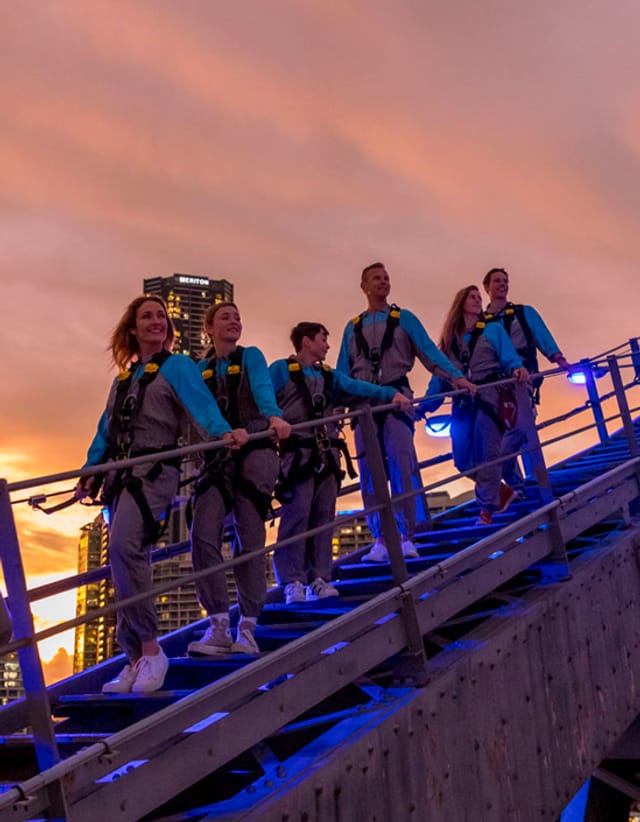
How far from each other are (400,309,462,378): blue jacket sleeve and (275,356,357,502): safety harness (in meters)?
0.94

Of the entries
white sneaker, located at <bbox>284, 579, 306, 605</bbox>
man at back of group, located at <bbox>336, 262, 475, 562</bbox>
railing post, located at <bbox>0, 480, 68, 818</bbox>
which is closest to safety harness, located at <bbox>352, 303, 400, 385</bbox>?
man at back of group, located at <bbox>336, 262, 475, 562</bbox>

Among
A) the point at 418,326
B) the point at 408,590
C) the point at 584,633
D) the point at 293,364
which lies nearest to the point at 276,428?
the point at 408,590

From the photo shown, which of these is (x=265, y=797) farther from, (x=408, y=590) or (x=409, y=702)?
(x=408, y=590)

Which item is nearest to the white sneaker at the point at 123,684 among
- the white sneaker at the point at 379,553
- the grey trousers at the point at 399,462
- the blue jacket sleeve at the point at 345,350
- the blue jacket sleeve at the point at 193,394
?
the blue jacket sleeve at the point at 193,394

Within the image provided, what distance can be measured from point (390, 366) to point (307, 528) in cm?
146

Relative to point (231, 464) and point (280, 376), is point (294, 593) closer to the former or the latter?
point (231, 464)

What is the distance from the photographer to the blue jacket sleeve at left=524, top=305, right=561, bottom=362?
7.95 meters

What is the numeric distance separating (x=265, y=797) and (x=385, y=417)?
3246mm

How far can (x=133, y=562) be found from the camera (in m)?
3.95

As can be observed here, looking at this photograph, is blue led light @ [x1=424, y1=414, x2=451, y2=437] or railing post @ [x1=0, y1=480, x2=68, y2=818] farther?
blue led light @ [x1=424, y1=414, x2=451, y2=437]

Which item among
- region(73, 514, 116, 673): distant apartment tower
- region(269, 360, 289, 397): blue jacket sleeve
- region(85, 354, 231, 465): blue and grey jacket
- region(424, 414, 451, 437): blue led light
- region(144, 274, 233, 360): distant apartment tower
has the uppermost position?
region(144, 274, 233, 360): distant apartment tower

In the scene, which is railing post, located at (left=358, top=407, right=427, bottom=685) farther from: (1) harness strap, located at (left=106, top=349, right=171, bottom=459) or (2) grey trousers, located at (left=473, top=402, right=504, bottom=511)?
(2) grey trousers, located at (left=473, top=402, right=504, bottom=511)

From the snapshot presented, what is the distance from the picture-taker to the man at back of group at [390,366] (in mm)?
6082

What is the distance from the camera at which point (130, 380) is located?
4.44m
